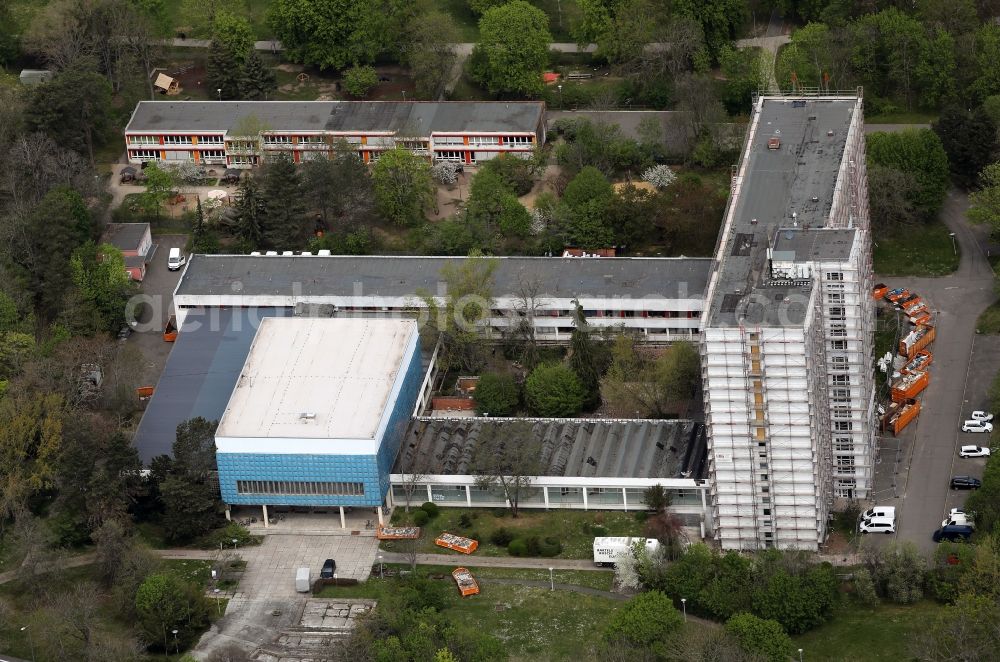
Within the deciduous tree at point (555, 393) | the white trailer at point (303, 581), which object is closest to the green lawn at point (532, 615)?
the white trailer at point (303, 581)

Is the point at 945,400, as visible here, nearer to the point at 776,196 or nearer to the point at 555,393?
the point at 776,196

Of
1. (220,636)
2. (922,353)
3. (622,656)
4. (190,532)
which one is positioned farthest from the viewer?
(922,353)

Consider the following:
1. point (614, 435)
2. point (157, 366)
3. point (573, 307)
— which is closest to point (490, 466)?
point (614, 435)

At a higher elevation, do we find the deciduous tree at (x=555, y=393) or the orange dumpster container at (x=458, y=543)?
the deciduous tree at (x=555, y=393)

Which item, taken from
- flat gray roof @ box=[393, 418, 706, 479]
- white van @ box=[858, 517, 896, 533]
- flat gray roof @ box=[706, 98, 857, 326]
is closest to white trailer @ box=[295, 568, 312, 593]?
flat gray roof @ box=[393, 418, 706, 479]

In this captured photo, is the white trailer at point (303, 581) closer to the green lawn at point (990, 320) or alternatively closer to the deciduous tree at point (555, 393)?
the deciduous tree at point (555, 393)

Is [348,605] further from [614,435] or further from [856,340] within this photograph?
[856,340]

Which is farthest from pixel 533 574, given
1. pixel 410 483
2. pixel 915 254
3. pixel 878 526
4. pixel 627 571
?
pixel 915 254
